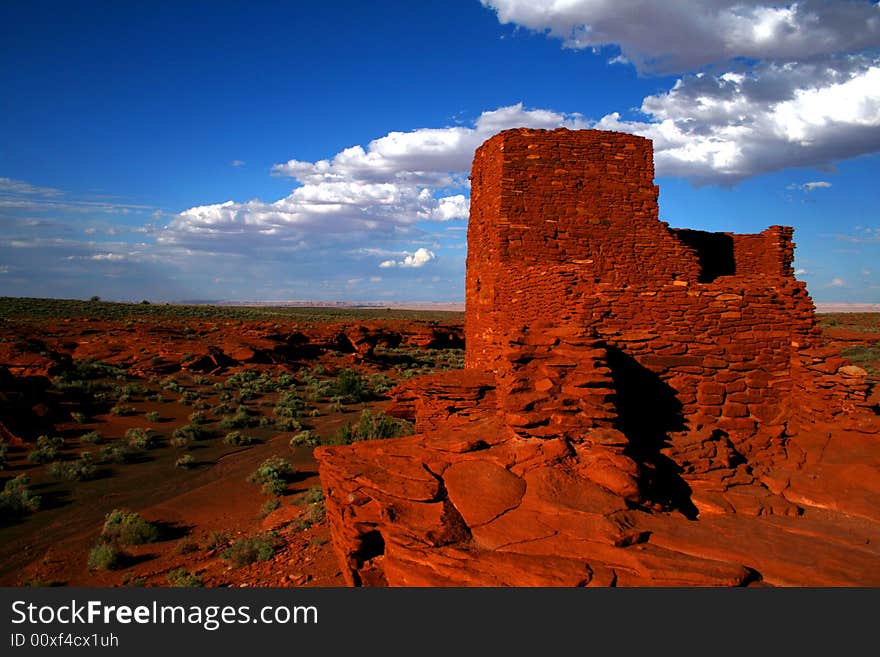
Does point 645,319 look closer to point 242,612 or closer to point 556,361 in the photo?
point 556,361

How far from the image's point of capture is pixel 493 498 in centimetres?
502

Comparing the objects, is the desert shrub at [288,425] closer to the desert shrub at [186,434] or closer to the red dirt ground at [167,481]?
the red dirt ground at [167,481]

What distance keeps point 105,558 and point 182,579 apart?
201cm

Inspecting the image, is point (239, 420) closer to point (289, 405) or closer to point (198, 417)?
point (198, 417)

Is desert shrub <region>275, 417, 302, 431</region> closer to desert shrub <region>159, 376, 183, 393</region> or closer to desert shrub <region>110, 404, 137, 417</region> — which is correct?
desert shrub <region>110, 404, 137, 417</region>

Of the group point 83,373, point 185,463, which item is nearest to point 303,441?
point 185,463

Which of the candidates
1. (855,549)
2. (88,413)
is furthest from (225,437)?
(855,549)

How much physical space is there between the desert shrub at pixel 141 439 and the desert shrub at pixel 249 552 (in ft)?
28.8

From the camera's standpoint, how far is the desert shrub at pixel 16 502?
1075 centimetres

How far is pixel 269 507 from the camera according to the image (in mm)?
10898

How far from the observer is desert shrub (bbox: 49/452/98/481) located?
1288 centimetres

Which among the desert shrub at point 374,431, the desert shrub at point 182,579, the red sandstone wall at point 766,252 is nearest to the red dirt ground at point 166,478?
the desert shrub at point 182,579

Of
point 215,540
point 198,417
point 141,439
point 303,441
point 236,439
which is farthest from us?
point 198,417

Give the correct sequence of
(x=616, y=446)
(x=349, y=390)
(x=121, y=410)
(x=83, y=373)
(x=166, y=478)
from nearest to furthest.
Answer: (x=616, y=446) → (x=166, y=478) → (x=121, y=410) → (x=83, y=373) → (x=349, y=390)
